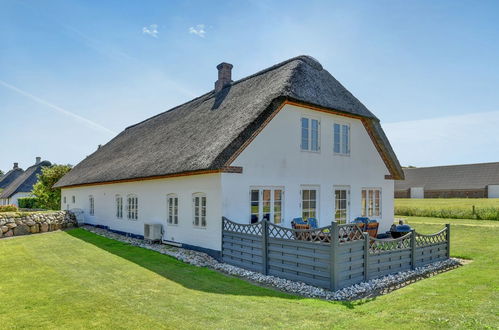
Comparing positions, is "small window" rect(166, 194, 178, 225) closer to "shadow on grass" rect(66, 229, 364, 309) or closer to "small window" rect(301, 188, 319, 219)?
"shadow on grass" rect(66, 229, 364, 309)

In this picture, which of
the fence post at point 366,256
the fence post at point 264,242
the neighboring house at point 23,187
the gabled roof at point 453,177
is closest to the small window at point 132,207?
the fence post at point 264,242

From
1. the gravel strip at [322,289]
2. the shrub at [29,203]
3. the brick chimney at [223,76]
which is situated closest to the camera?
the gravel strip at [322,289]

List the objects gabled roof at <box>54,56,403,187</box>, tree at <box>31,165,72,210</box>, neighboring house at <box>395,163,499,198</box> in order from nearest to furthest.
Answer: gabled roof at <box>54,56,403,187</box>, tree at <box>31,165,72,210</box>, neighboring house at <box>395,163,499,198</box>

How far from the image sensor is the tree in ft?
107

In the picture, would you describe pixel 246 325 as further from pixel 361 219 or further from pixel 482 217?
pixel 482 217

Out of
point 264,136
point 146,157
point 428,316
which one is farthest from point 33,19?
point 428,316

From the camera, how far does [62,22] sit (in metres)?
12.9

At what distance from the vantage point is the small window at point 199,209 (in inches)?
472

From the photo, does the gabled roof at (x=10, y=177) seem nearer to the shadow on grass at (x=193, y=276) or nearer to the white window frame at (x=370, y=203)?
the shadow on grass at (x=193, y=276)

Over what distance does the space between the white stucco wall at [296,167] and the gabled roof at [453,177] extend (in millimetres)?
42997

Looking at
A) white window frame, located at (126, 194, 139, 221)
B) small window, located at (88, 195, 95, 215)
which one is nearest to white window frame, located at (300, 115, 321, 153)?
white window frame, located at (126, 194, 139, 221)

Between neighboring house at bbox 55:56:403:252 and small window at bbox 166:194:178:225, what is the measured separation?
4cm

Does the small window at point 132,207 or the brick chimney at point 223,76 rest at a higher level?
the brick chimney at point 223,76

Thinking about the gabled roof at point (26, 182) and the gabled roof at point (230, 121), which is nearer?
the gabled roof at point (230, 121)
